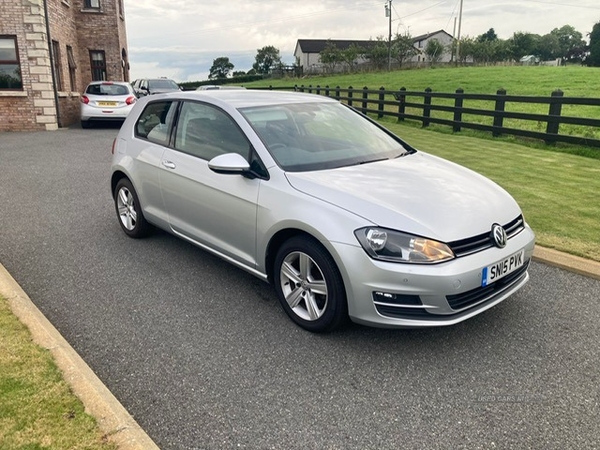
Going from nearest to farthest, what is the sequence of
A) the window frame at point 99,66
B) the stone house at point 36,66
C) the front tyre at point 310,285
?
the front tyre at point 310,285 → the stone house at point 36,66 → the window frame at point 99,66

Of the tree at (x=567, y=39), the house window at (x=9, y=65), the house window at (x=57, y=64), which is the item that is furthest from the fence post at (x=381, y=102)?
the tree at (x=567, y=39)

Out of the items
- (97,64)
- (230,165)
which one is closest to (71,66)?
(97,64)

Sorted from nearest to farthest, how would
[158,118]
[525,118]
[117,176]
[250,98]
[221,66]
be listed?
[250,98] → [158,118] → [117,176] → [525,118] → [221,66]

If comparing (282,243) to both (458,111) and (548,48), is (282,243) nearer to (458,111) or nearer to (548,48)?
(458,111)

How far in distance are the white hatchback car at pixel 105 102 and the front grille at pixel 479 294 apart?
52.7ft

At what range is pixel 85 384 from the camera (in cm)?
272

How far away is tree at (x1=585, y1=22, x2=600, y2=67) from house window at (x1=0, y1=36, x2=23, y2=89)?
85953mm

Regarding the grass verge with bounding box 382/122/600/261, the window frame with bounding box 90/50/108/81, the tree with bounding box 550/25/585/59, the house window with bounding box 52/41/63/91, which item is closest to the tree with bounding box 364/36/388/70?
the window frame with bounding box 90/50/108/81

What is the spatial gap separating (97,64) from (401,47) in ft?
146

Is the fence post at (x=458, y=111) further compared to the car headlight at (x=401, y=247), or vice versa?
the fence post at (x=458, y=111)

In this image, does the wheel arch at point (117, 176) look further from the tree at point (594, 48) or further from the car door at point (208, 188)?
the tree at point (594, 48)

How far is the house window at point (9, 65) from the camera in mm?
16688

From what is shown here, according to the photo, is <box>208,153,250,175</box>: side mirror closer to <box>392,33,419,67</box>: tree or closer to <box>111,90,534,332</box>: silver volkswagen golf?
<box>111,90,534,332</box>: silver volkswagen golf

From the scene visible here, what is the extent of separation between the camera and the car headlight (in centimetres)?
305
